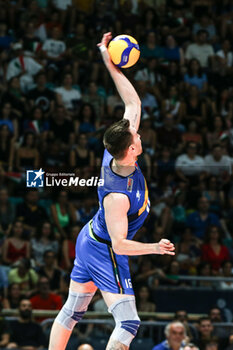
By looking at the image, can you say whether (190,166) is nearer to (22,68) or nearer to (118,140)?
(22,68)

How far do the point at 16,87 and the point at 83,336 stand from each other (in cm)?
609

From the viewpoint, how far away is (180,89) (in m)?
16.4

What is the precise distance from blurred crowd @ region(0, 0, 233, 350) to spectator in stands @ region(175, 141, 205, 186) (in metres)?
0.03

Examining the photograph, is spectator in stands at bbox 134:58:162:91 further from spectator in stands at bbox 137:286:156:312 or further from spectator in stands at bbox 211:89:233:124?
spectator in stands at bbox 137:286:156:312

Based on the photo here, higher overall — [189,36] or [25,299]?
[189,36]

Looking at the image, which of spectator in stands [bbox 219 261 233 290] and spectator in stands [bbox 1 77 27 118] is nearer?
spectator in stands [bbox 219 261 233 290]

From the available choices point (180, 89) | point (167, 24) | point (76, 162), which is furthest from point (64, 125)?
point (167, 24)

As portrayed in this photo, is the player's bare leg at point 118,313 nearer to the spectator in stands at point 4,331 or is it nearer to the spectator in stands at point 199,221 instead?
the spectator in stands at point 4,331

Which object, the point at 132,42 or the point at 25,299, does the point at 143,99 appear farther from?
the point at 132,42

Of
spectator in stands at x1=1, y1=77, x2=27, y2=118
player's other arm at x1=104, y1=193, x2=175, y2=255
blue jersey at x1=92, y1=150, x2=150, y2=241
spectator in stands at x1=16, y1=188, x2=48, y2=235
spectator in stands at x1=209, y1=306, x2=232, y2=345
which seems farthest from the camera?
spectator in stands at x1=1, y1=77, x2=27, y2=118

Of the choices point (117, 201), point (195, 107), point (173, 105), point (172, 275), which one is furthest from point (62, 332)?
point (195, 107)

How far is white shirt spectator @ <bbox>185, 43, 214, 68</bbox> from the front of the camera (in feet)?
56.3

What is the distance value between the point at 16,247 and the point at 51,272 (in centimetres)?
78

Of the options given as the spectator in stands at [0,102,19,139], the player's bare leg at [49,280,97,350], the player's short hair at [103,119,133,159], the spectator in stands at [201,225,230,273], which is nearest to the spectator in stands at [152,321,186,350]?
the spectator in stands at [201,225,230,273]
